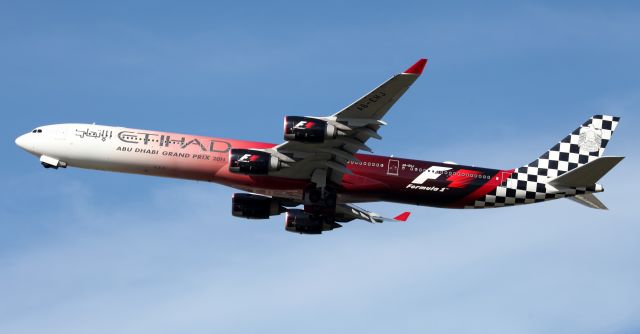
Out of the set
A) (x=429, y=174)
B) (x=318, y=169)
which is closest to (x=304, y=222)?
(x=318, y=169)

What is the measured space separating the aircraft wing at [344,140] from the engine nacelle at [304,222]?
184 inches

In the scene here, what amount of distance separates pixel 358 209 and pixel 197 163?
12.4 meters

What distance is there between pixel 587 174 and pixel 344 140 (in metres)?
13.9

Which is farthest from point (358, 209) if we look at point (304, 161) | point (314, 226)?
point (304, 161)

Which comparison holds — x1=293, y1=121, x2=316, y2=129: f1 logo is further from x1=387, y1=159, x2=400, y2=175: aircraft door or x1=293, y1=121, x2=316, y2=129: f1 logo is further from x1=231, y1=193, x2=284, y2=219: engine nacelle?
x1=231, y1=193, x2=284, y2=219: engine nacelle

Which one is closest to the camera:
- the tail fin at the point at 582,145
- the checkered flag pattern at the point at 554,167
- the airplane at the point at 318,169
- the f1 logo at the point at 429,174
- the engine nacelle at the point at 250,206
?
the airplane at the point at 318,169

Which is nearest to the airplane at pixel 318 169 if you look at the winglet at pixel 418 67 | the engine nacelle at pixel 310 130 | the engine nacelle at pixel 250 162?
the engine nacelle at pixel 250 162

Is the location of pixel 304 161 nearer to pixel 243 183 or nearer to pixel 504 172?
pixel 243 183

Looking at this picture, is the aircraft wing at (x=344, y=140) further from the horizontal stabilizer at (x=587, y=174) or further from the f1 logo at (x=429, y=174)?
the horizontal stabilizer at (x=587, y=174)

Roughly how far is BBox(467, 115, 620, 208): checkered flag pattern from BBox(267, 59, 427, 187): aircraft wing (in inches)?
362

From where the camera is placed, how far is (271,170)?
188ft

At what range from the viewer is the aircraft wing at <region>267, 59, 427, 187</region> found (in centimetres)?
5144

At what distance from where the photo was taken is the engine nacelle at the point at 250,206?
64062mm

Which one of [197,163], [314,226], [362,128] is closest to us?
[362,128]
